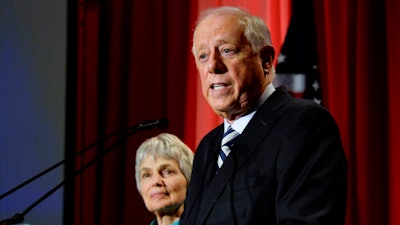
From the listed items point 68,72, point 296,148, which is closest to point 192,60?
point 68,72

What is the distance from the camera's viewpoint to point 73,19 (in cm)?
342

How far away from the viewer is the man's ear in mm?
1654

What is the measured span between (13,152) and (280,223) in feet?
7.86

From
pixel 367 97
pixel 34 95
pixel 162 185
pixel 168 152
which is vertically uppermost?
pixel 367 97

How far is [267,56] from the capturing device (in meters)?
1.67

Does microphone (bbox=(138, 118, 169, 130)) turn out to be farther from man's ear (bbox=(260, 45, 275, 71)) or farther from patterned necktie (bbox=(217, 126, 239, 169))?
man's ear (bbox=(260, 45, 275, 71))

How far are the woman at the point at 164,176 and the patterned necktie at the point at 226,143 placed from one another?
90 centimetres

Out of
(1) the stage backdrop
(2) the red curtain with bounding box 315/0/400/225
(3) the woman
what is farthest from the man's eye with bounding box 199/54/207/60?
(1) the stage backdrop

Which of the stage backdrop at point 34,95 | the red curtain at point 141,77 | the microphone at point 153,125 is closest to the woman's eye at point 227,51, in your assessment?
the microphone at point 153,125

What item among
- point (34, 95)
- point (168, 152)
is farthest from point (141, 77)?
point (168, 152)

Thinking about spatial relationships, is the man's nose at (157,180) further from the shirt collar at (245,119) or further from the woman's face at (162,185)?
the shirt collar at (245,119)

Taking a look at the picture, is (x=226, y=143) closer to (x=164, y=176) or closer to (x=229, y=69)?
(x=229, y=69)

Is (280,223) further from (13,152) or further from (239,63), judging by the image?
(13,152)

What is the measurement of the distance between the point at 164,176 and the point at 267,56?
1.00 m
